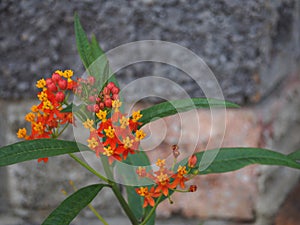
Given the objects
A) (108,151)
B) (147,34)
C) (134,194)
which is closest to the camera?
(108,151)

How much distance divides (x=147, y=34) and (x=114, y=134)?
421 millimetres

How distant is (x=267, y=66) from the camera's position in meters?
0.95

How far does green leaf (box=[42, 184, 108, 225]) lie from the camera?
21.4 inches

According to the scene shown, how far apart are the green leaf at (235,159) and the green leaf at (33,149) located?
16cm

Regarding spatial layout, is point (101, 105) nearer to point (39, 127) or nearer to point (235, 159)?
point (39, 127)

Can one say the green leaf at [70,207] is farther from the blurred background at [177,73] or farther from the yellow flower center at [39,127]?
the blurred background at [177,73]

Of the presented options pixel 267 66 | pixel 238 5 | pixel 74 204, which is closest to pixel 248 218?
pixel 267 66

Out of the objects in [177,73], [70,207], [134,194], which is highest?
[177,73]

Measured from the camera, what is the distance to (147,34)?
92cm

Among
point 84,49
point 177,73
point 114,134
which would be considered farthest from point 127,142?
point 177,73

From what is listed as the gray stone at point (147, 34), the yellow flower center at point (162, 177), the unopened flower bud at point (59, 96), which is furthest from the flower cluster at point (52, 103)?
the gray stone at point (147, 34)

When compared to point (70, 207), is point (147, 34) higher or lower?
higher

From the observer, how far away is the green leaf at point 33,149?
526mm

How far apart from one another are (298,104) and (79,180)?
52 centimetres
